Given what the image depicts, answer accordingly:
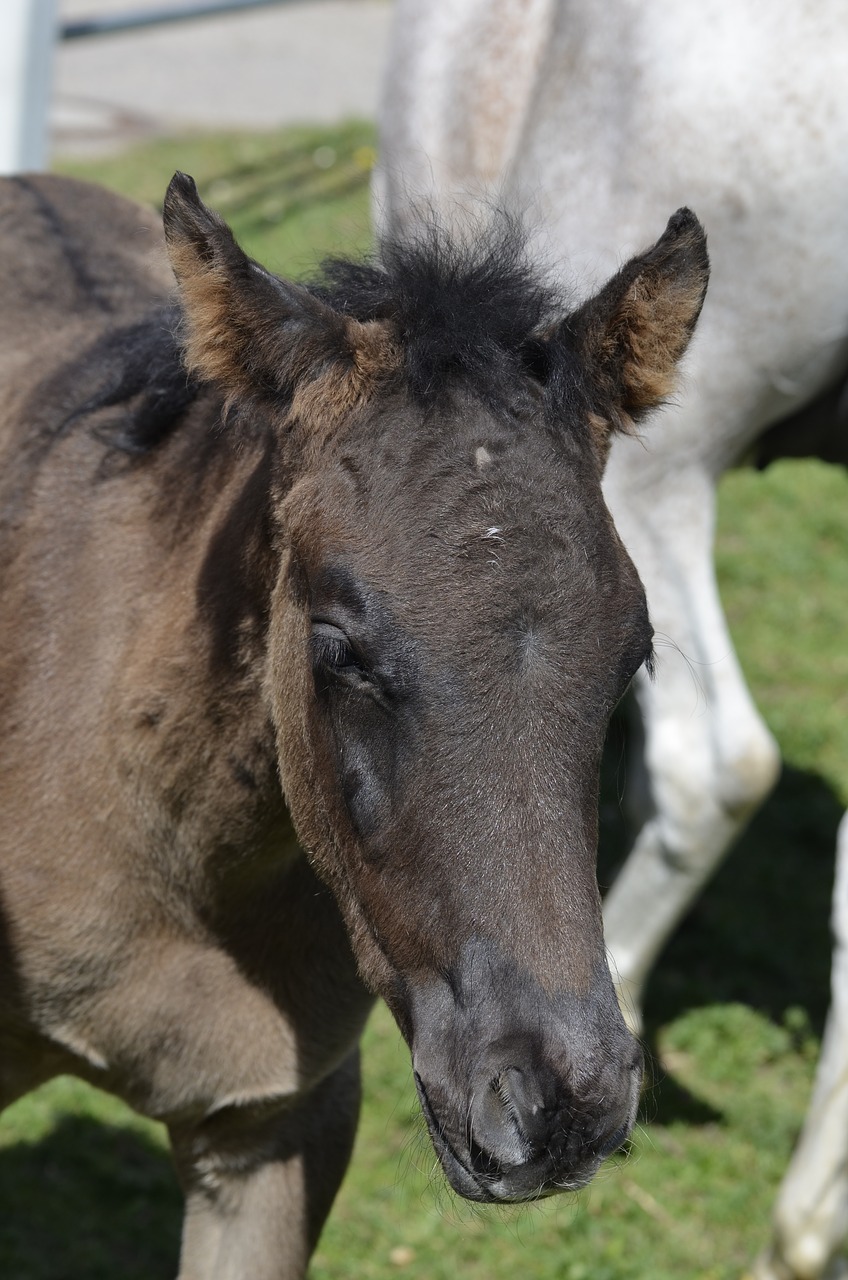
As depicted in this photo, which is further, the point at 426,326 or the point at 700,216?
the point at 700,216

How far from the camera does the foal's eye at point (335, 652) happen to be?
247 centimetres

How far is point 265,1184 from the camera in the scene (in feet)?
11.3

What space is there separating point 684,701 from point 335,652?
2.23m

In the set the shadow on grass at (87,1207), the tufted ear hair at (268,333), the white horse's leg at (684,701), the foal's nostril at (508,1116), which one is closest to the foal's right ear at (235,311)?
the tufted ear hair at (268,333)

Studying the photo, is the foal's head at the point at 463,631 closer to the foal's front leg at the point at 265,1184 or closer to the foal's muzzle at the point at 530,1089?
the foal's muzzle at the point at 530,1089

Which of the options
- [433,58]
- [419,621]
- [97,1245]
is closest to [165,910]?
[419,621]

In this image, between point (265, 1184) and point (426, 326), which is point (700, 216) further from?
point (265, 1184)

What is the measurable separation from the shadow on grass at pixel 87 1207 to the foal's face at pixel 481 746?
7.27 ft

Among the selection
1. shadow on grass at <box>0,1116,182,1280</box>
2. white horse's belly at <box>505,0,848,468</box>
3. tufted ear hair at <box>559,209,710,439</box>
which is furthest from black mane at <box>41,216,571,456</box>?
shadow on grass at <box>0,1116,182,1280</box>

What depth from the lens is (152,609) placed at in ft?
9.92

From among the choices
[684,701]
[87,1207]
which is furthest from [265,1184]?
[684,701]

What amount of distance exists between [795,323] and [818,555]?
438 centimetres

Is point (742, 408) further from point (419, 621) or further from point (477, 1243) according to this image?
point (477, 1243)

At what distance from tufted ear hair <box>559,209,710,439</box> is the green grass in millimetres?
663
